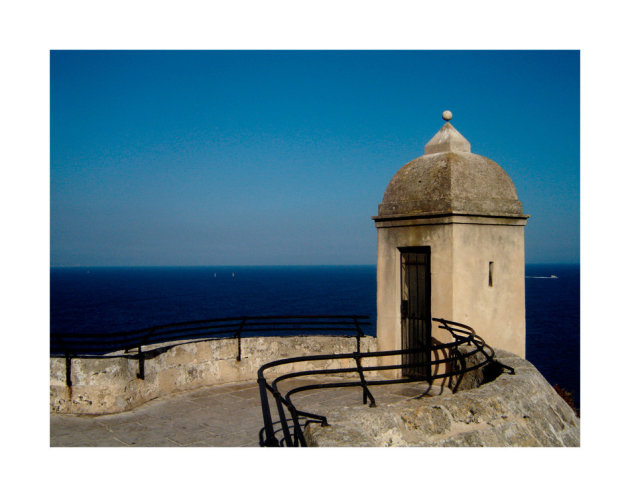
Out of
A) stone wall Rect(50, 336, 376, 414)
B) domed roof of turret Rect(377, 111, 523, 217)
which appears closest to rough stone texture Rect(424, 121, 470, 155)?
domed roof of turret Rect(377, 111, 523, 217)

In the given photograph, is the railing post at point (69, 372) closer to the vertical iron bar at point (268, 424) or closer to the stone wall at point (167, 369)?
the stone wall at point (167, 369)

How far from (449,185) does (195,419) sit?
5383 millimetres

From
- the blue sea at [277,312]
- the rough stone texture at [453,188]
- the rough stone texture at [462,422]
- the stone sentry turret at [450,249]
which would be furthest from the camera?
the blue sea at [277,312]

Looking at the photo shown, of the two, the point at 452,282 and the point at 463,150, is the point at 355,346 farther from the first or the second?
the point at 463,150

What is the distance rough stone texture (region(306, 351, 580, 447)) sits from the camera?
171 inches

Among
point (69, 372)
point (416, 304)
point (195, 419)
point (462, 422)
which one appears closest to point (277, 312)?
point (416, 304)

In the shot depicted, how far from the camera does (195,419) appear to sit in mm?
7133

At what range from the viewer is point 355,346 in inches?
380

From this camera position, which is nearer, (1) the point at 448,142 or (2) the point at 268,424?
(2) the point at 268,424

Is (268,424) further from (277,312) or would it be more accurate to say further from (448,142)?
(277,312)

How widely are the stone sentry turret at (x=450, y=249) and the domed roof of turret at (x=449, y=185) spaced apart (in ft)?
0.06

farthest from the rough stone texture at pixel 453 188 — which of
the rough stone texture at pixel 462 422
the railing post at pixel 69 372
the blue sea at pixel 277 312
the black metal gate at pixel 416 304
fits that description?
the blue sea at pixel 277 312

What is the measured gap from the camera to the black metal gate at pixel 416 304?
8.94 metres

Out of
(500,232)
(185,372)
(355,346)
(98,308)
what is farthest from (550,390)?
(98,308)
